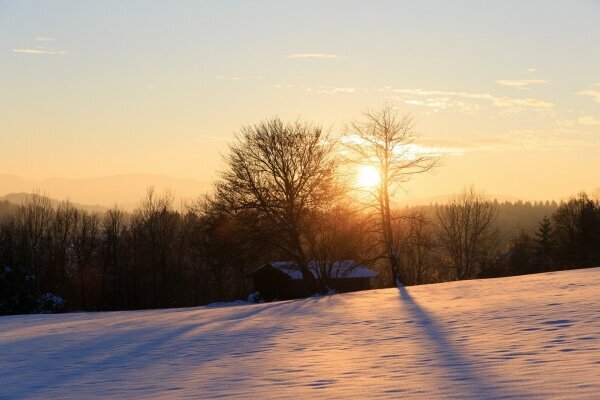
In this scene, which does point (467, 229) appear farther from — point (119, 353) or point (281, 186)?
point (119, 353)

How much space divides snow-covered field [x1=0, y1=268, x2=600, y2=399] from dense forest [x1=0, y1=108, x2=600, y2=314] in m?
17.2

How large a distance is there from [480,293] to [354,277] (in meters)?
37.7

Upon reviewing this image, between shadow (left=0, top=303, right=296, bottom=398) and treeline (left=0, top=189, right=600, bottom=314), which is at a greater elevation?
treeline (left=0, top=189, right=600, bottom=314)

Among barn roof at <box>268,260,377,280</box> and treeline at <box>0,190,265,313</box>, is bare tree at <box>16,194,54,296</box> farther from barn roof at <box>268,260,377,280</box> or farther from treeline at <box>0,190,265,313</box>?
barn roof at <box>268,260,377,280</box>

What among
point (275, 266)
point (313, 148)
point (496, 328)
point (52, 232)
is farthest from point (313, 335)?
Answer: point (52, 232)

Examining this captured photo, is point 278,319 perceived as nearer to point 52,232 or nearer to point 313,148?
point 313,148

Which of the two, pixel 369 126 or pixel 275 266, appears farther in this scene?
pixel 275 266

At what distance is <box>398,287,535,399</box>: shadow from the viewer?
7668 mm

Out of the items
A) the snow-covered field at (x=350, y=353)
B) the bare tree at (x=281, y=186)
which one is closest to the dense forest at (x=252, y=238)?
the bare tree at (x=281, y=186)

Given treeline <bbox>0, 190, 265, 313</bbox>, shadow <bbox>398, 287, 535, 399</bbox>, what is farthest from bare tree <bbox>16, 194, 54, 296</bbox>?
shadow <bbox>398, 287, 535, 399</bbox>

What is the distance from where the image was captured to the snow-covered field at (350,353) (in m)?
8.73

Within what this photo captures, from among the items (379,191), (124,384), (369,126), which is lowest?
(124,384)

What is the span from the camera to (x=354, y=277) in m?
58.1

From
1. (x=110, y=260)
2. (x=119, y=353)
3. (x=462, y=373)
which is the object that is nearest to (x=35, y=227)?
(x=110, y=260)
